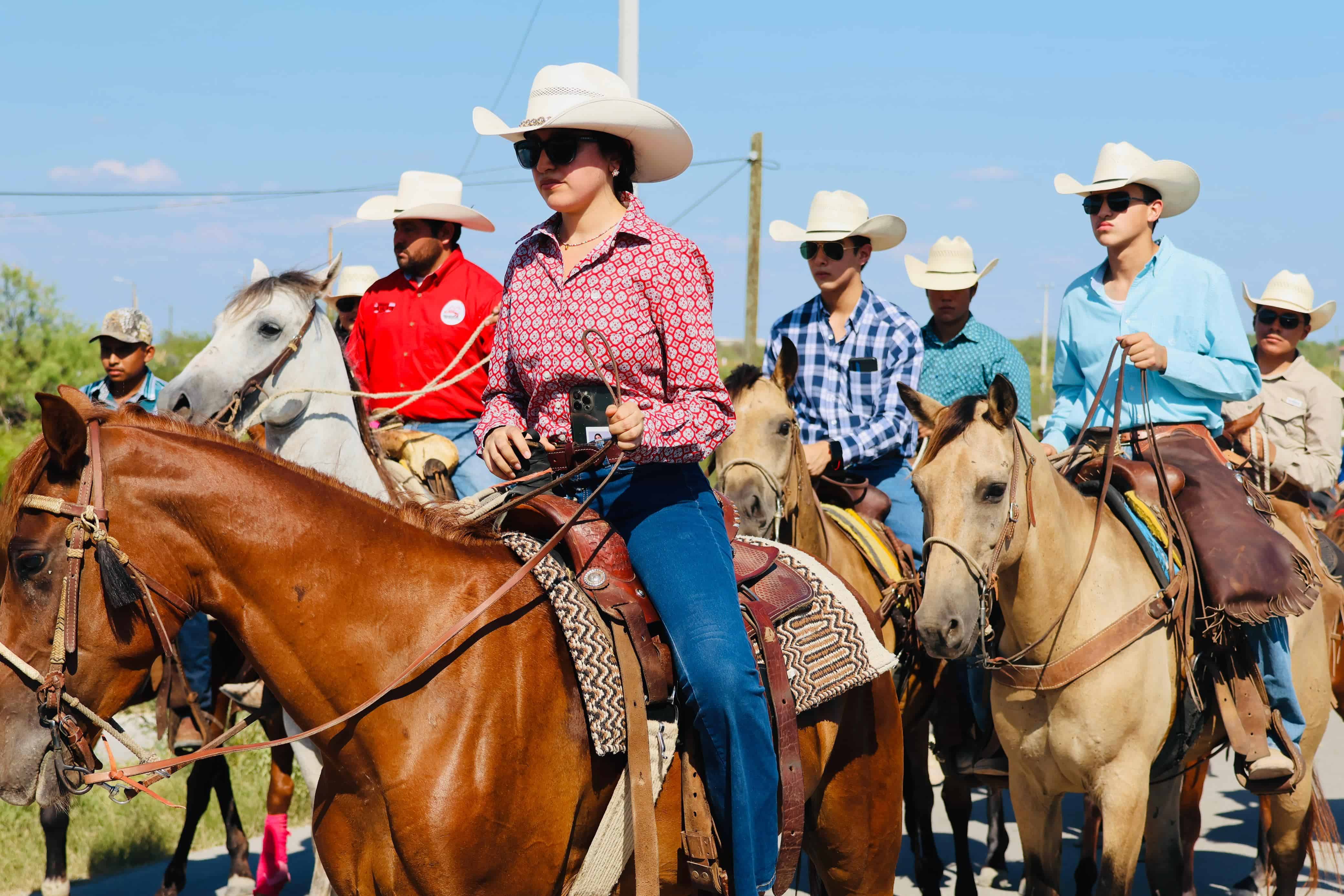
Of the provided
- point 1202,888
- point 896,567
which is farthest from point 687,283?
point 1202,888

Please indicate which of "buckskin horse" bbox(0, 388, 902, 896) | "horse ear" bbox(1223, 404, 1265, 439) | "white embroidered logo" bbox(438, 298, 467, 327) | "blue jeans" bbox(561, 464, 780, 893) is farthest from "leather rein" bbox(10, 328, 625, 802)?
"horse ear" bbox(1223, 404, 1265, 439)

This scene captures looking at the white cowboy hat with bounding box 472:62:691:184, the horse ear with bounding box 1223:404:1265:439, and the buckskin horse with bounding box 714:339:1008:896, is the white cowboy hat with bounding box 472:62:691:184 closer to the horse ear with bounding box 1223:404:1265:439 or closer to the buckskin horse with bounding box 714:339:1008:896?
the buckskin horse with bounding box 714:339:1008:896

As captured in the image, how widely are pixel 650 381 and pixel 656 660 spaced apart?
73cm

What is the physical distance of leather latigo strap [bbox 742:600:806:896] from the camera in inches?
131

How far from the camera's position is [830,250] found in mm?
6656

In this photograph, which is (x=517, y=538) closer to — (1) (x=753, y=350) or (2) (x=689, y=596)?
(2) (x=689, y=596)

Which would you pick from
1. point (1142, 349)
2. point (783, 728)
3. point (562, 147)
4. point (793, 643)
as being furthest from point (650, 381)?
point (1142, 349)

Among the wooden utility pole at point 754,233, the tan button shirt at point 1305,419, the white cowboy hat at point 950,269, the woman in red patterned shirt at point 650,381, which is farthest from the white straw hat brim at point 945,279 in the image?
the wooden utility pole at point 754,233

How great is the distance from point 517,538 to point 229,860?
4.67 metres

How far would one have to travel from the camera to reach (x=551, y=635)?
119 inches

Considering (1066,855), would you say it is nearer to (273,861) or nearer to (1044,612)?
(1044,612)

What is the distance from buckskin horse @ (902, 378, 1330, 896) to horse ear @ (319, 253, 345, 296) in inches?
104

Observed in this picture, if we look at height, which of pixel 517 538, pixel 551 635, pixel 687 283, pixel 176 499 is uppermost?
pixel 687 283

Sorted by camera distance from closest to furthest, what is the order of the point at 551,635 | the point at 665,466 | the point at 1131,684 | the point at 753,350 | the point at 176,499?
the point at 176,499 < the point at 551,635 < the point at 665,466 < the point at 1131,684 < the point at 753,350
